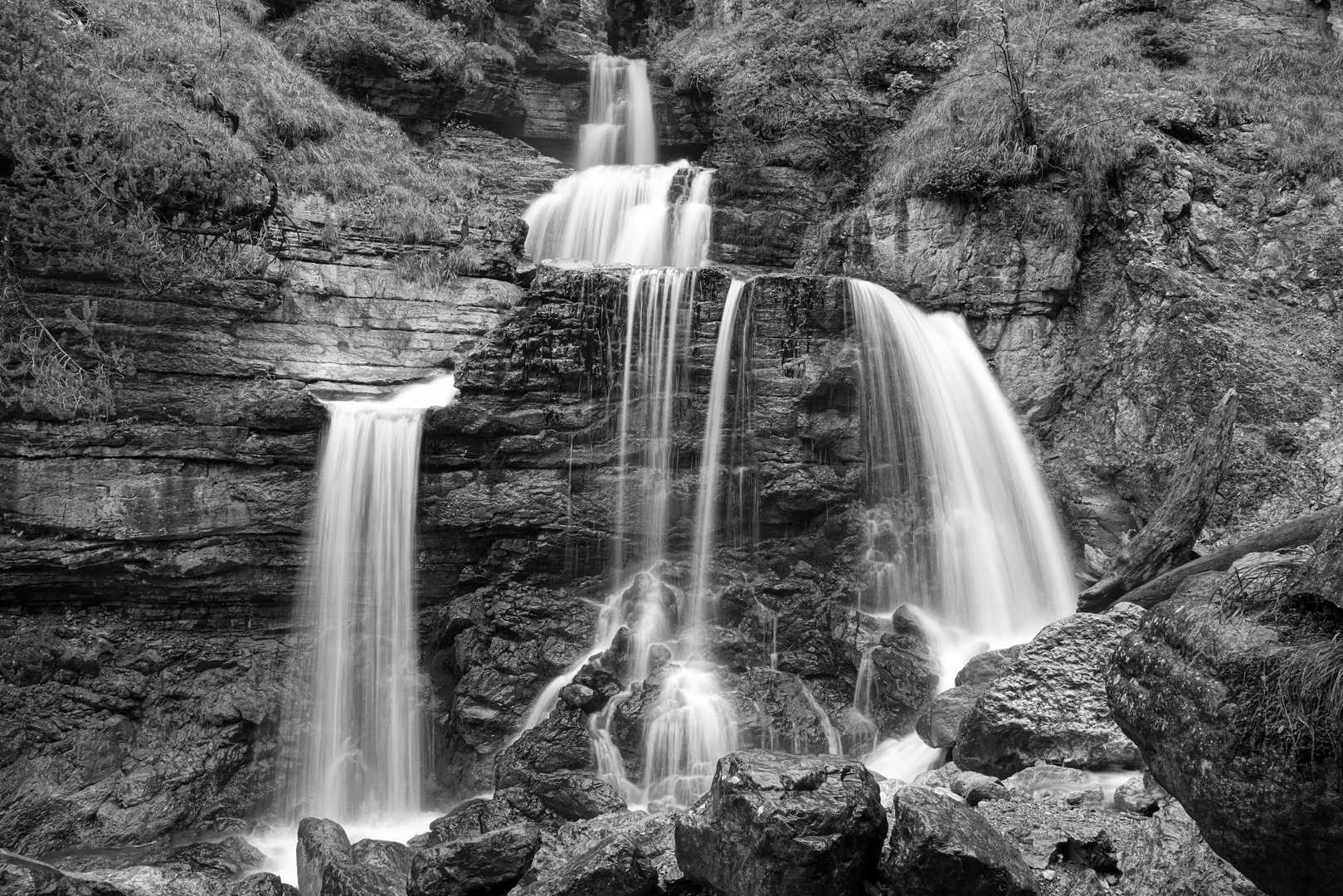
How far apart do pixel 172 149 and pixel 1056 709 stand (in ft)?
40.4

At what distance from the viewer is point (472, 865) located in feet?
21.2

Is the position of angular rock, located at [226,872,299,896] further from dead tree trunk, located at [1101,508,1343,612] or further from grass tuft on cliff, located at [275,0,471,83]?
grass tuft on cliff, located at [275,0,471,83]

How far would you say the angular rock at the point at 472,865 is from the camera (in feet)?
21.1

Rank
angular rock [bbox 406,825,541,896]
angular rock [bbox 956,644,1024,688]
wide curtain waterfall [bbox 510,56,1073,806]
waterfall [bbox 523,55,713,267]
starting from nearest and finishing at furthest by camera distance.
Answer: angular rock [bbox 406,825,541,896]
angular rock [bbox 956,644,1024,688]
wide curtain waterfall [bbox 510,56,1073,806]
waterfall [bbox 523,55,713,267]

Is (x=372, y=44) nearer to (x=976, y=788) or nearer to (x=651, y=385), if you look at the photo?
(x=651, y=385)

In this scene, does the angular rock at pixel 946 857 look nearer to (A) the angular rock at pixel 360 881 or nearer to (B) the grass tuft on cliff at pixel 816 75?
(A) the angular rock at pixel 360 881

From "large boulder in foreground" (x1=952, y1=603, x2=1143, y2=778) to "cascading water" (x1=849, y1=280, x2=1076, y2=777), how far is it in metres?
3.58

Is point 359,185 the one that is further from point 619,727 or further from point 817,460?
point 619,727

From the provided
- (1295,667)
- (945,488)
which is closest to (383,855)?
(1295,667)

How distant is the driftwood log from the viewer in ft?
25.6

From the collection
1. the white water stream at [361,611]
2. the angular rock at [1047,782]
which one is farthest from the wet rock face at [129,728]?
the angular rock at [1047,782]

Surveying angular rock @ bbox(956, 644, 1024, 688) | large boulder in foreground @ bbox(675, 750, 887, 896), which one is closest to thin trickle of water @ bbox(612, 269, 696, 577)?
angular rock @ bbox(956, 644, 1024, 688)

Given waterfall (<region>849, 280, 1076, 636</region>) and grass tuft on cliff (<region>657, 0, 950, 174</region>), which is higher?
grass tuft on cliff (<region>657, 0, 950, 174</region>)

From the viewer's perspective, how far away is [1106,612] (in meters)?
7.18
